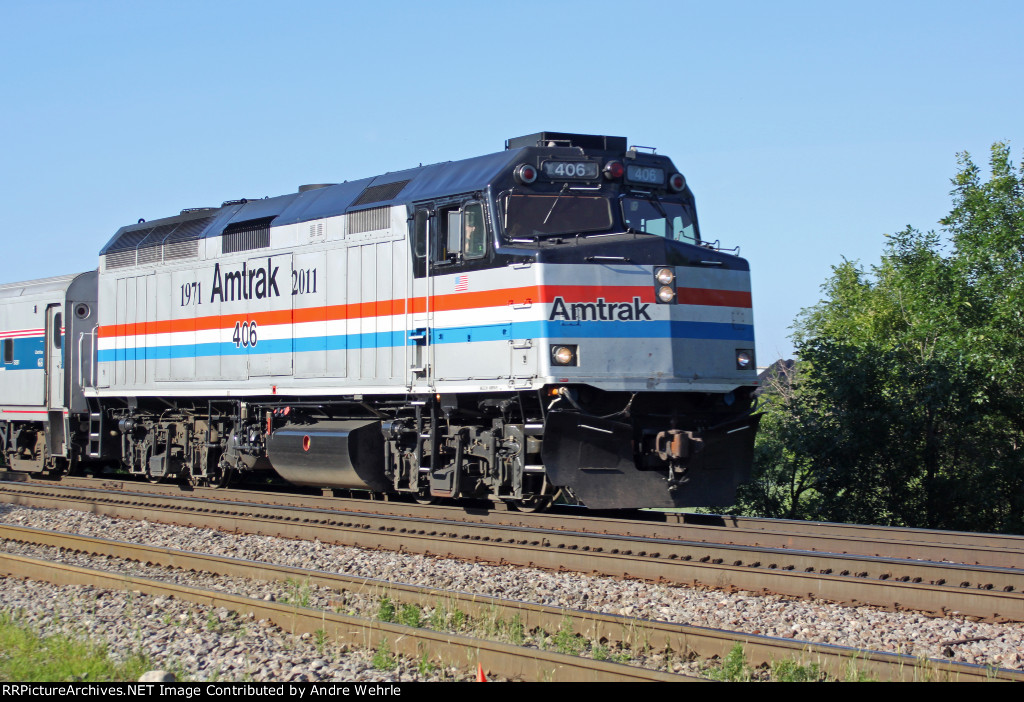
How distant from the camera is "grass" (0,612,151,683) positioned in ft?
20.3

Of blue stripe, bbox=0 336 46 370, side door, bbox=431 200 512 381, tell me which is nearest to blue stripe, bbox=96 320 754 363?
side door, bbox=431 200 512 381

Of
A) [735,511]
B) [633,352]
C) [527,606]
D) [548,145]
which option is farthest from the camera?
[735,511]

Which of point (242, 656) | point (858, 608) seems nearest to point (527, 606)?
point (242, 656)

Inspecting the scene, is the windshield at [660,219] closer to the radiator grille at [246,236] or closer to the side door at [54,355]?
the radiator grille at [246,236]

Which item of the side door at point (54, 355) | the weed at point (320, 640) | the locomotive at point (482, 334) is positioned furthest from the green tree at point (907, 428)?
the side door at point (54, 355)

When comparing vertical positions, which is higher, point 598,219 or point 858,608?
point 598,219

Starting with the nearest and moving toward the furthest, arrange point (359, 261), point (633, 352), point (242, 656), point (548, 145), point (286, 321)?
point (242, 656), point (633, 352), point (548, 145), point (359, 261), point (286, 321)

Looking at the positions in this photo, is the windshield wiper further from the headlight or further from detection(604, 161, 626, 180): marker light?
the headlight

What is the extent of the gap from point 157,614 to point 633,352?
17.4 feet

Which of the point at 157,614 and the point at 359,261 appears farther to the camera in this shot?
the point at 359,261

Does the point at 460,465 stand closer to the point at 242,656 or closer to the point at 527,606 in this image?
the point at 527,606

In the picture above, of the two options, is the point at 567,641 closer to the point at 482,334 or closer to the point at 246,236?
the point at 482,334

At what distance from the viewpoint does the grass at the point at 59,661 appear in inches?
243

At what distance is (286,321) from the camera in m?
13.7
